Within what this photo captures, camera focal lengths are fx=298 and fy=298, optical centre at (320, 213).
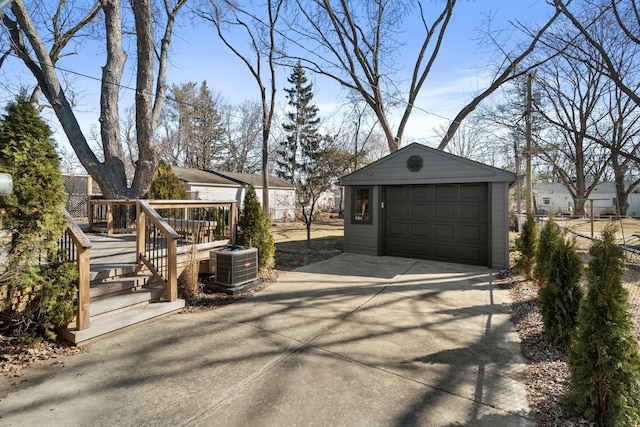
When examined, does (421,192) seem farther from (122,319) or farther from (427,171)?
(122,319)

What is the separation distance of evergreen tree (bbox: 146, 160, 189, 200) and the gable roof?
6.35m

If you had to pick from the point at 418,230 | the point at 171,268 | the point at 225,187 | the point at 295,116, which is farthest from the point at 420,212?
the point at 295,116

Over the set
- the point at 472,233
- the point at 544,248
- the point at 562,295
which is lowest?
the point at 562,295

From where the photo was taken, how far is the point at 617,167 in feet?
59.3

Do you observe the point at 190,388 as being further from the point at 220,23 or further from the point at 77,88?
the point at 220,23

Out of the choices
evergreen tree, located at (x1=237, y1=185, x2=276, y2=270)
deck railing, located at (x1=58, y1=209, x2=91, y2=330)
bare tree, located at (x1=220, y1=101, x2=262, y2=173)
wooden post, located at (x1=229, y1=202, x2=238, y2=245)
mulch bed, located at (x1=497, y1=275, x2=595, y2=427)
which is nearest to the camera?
mulch bed, located at (x1=497, y1=275, x2=595, y2=427)

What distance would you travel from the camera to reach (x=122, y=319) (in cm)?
353

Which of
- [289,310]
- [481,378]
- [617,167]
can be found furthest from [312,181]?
[617,167]

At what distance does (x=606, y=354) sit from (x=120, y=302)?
15.6 feet

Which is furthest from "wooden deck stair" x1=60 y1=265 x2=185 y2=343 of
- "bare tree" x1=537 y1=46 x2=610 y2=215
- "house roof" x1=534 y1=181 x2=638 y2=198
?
"house roof" x1=534 y1=181 x2=638 y2=198

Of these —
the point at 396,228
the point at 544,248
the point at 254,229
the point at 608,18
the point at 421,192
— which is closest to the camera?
the point at 544,248

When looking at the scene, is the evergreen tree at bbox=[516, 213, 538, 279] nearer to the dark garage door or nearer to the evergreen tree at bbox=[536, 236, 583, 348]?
the dark garage door

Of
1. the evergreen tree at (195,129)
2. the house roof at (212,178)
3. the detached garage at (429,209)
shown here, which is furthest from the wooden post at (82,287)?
the evergreen tree at (195,129)

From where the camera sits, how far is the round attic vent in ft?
25.4
